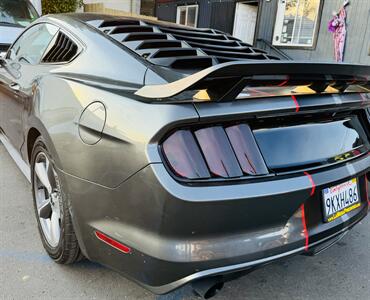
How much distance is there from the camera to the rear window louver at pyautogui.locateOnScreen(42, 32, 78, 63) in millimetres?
2260

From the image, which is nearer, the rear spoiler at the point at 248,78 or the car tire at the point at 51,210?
the rear spoiler at the point at 248,78

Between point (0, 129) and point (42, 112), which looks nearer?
point (42, 112)

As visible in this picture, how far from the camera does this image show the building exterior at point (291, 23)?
25.6ft

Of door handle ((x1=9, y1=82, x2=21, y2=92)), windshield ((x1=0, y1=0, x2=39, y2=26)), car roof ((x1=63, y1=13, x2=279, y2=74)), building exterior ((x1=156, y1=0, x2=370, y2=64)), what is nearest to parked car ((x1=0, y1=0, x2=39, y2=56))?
windshield ((x1=0, y1=0, x2=39, y2=26))

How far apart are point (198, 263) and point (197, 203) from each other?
0.26 metres

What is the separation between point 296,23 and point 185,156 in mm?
8962

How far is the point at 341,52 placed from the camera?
8.03 metres

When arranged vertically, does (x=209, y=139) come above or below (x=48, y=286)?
above

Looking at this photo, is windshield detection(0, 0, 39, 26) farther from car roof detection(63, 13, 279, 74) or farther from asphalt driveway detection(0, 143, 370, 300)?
asphalt driveway detection(0, 143, 370, 300)

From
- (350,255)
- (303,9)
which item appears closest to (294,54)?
(303,9)

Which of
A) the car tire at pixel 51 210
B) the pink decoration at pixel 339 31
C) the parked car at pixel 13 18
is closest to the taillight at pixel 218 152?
the car tire at pixel 51 210

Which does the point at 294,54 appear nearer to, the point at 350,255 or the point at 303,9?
the point at 303,9

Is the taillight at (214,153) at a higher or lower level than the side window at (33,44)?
lower

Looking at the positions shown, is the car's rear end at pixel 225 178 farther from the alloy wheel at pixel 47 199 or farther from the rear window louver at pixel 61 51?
Answer: the rear window louver at pixel 61 51
